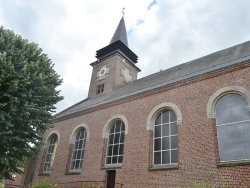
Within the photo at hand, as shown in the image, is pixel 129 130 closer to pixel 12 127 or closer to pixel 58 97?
pixel 58 97

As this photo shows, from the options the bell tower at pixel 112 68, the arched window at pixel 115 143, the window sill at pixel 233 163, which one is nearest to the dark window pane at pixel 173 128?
the window sill at pixel 233 163

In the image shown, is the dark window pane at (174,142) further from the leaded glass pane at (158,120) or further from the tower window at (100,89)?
the tower window at (100,89)

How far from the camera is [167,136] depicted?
1190 cm

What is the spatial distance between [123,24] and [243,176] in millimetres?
23831

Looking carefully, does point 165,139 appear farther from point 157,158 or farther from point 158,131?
point 157,158

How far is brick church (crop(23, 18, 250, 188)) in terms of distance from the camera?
9.67m

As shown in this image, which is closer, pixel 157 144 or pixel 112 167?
pixel 157 144

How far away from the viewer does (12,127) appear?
1022cm

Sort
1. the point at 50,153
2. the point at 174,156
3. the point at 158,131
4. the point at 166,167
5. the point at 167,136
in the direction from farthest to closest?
the point at 50,153 < the point at 158,131 < the point at 167,136 < the point at 174,156 < the point at 166,167

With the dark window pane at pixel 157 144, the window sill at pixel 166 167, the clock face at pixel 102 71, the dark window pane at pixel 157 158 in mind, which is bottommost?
the window sill at pixel 166 167

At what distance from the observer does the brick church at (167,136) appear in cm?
967

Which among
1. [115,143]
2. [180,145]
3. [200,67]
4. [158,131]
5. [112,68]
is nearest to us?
[180,145]

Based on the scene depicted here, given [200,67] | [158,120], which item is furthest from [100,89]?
[200,67]

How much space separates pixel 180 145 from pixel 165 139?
117 cm
